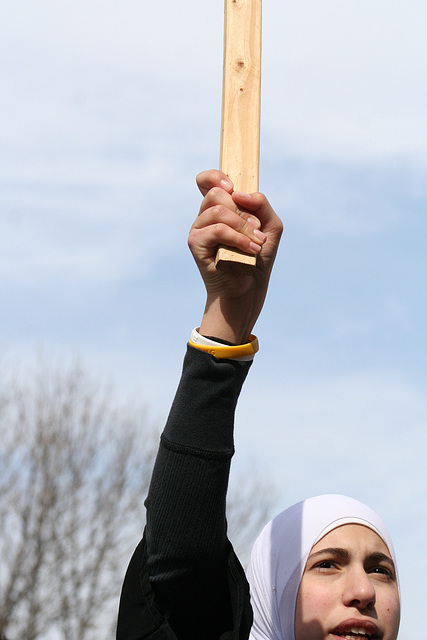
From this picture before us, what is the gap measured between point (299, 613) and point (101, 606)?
16200mm

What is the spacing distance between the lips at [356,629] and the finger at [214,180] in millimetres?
1298

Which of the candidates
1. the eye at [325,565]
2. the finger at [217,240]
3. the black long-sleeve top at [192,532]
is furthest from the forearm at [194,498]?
the eye at [325,565]

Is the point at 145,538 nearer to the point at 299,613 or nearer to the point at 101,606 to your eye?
the point at 299,613

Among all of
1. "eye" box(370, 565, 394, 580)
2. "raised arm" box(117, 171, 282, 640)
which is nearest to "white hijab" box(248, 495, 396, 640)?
"eye" box(370, 565, 394, 580)

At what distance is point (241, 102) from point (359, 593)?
1.42 m

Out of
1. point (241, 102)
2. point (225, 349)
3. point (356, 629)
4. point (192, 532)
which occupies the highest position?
point (241, 102)

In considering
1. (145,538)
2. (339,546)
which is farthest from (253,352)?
(339,546)

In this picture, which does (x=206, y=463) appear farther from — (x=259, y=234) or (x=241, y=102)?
(x=241, y=102)

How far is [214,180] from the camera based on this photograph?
2.37m

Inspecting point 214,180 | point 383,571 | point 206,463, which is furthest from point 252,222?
point 383,571

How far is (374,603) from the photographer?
285 cm

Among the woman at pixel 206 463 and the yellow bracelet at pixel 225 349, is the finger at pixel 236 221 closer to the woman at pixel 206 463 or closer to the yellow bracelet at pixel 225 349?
the woman at pixel 206 463

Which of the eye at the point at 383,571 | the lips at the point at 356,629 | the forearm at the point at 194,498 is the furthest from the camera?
the eye at the point at 383,571

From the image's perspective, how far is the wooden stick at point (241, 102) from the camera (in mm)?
2369
